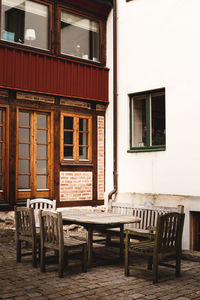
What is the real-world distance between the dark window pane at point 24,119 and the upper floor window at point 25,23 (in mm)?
1743

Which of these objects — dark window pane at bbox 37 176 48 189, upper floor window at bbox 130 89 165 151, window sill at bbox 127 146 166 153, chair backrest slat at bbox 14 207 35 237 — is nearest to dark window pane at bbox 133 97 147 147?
upper floor window at bbox 130 89 165 151

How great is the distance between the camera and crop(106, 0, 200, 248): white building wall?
358 inches

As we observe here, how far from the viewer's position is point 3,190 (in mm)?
9531

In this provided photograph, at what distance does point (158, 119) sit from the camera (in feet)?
33.0

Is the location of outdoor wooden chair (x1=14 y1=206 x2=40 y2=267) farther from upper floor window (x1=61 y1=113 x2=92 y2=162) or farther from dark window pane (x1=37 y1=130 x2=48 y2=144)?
upper floor window (x1=61 y1=113 x2=92 y2=162)

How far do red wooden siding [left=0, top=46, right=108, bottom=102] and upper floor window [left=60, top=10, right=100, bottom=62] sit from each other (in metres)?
0.47

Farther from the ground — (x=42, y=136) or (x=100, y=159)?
(x=42, y=136)

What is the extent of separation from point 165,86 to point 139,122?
133cm

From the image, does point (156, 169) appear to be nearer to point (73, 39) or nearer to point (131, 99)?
point (131, 99)

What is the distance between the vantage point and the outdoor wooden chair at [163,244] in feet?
20.1

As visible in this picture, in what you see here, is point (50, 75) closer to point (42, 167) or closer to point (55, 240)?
point (42, 167)

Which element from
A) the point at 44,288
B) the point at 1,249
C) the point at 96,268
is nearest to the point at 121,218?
the point at 96,268

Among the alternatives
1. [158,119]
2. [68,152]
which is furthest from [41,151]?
[158,119]

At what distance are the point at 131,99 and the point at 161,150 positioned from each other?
1.83 meters
